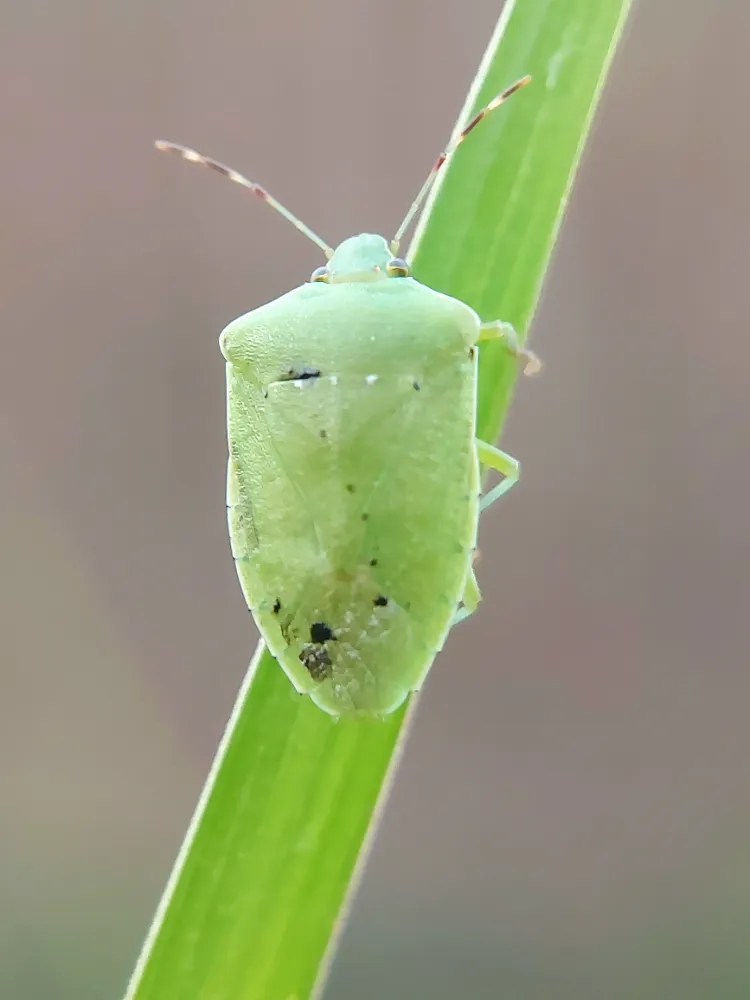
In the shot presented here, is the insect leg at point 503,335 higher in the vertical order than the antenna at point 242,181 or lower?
lower

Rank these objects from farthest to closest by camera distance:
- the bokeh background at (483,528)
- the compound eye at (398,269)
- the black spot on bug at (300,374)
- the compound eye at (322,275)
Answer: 1. the bokeh background at (483,528)
2. the compound eye at (322,275)
3. the compound eye at (398,269)
4. the black spot on bug at (300,374)

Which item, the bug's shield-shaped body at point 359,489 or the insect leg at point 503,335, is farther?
the insect leg at point 503,335

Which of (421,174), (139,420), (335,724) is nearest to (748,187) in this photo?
(421,174)

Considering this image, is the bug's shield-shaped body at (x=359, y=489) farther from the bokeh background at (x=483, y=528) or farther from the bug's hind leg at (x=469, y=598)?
the bokeh background at (x=483, y=528)

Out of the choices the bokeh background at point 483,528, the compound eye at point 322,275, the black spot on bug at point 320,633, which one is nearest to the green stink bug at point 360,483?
the black spot on bug at point 320,633

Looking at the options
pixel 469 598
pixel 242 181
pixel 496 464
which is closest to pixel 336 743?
pixel 469 598

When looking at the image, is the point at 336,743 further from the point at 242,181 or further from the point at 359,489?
the point at 242,181

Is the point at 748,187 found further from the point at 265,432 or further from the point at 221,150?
the point at 265,432

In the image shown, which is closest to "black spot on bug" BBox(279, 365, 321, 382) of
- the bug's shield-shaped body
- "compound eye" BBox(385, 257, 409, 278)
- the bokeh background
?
the bug's shield-shaped body
